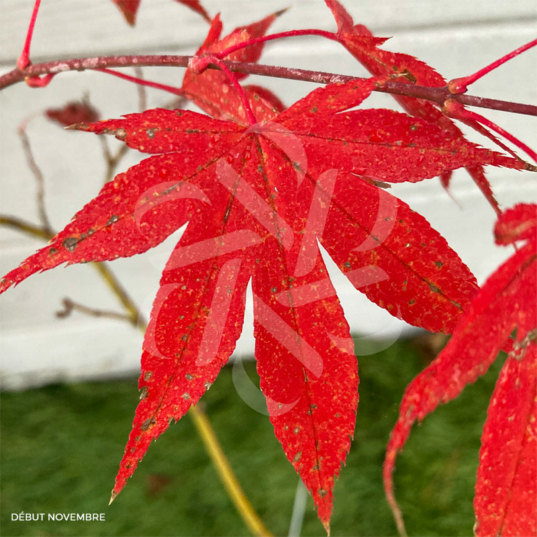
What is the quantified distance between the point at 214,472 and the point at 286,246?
25.7 inches

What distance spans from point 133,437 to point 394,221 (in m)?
0.14

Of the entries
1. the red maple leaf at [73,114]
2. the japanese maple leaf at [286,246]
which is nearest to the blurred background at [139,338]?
the red maple leaf at [73,114]

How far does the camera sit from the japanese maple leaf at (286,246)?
0.68 feet

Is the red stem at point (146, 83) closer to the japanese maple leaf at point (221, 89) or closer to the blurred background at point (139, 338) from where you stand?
the japanese maple leaf at point (221, 89)

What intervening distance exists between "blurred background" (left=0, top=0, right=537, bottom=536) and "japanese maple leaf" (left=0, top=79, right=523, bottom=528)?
0.40 m

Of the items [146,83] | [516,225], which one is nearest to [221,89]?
[146,83]

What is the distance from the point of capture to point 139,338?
96 cm

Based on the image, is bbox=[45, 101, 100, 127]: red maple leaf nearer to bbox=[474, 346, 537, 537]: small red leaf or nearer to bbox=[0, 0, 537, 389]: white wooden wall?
bbox=[0, 0, 537, 389]: white wooden wall

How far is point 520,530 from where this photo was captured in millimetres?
195

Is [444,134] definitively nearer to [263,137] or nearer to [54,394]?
[263,137]

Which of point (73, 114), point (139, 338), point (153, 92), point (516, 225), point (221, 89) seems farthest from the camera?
point (139, 338)

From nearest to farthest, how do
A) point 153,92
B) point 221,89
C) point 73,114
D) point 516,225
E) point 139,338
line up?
point 516,225, point 221,89, point 73,114, point 153,92, point 139,338

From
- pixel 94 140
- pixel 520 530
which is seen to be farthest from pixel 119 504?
pixel 520 530

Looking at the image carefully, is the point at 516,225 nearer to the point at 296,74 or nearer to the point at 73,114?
the point at 296,74
